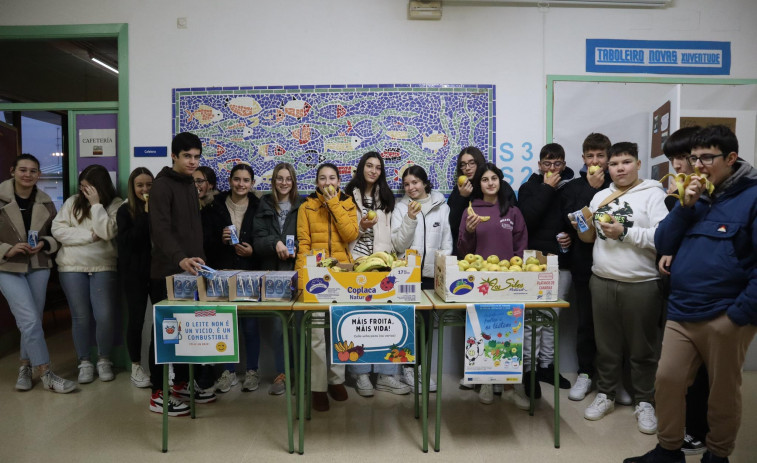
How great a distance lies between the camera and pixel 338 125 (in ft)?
12.4

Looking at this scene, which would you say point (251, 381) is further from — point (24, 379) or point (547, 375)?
point (547, 375)

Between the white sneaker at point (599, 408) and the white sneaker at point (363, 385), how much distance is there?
1.45m

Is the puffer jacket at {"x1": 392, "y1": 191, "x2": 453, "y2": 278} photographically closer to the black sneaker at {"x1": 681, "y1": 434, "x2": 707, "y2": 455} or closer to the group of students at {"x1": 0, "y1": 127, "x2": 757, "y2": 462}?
the group of students at {"x1": 0, "y1": 127, "x2": 757, "y2": 462}

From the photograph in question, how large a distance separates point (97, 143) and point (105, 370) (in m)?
1.90

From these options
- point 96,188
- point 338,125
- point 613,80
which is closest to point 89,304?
point 96,188

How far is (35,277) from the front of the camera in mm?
3514

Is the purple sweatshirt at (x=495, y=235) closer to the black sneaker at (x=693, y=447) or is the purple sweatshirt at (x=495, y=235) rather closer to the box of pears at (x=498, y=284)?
the box of pears at (x=498, y=284)

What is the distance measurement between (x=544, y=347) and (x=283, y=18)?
→ 3.33 m

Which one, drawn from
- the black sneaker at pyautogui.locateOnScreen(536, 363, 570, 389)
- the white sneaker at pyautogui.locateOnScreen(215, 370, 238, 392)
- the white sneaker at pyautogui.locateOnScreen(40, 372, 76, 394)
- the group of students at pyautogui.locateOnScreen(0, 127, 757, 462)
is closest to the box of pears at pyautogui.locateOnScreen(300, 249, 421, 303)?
the group of students at pyautogui.locateOnScreen(0, 127, 757, 462)

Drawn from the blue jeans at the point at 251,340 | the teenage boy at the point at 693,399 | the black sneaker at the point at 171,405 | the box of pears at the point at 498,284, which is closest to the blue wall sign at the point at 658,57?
the teenage boy at the point at 693,399

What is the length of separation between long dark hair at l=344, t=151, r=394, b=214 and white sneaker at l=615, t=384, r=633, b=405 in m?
2.03

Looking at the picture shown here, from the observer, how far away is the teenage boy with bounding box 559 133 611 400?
10.5ft

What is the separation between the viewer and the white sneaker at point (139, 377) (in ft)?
11.4

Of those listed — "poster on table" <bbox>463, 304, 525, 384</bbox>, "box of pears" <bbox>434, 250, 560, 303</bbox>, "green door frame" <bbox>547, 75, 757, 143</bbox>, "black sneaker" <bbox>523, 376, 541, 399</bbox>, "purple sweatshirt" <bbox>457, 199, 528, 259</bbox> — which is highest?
"green door frame" <bbox>547, 75, 757, 143</bbox>
